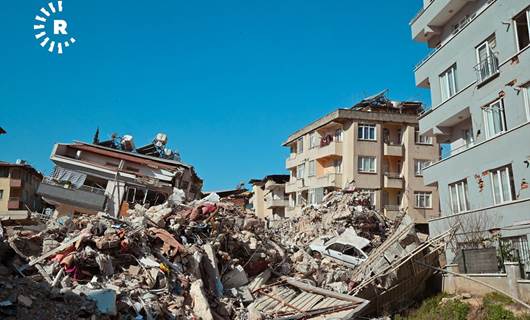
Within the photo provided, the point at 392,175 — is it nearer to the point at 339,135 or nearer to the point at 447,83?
the point at 339,135

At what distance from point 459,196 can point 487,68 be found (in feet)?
15.6

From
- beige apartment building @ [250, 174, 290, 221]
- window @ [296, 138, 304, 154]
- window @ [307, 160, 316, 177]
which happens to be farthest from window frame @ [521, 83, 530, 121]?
beige apartment building @ [250, 174, 290, 221]

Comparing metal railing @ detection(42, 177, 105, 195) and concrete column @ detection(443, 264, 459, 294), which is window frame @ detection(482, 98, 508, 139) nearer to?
concrete column @ detection(443, 264, 459, 294)

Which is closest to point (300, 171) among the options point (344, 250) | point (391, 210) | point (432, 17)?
point (391, 210)

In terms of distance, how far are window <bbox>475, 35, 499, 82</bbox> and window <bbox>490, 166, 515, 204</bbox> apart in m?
3.28

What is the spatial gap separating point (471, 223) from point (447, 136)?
5183 millimetres

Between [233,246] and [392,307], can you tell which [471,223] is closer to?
[392,307]

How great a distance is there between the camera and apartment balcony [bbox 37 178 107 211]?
31719mm

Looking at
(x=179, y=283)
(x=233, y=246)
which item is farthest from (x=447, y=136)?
(x=179, y=283)

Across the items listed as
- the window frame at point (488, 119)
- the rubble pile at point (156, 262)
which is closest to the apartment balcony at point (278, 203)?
the rubble pile at point (156, 262)

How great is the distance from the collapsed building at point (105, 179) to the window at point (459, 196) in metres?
18.8

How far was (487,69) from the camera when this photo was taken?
16.5 meters

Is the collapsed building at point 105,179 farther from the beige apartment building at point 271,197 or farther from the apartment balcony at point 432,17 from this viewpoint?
the apartment balcony at point 432,17

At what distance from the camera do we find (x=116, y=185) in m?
34.5
